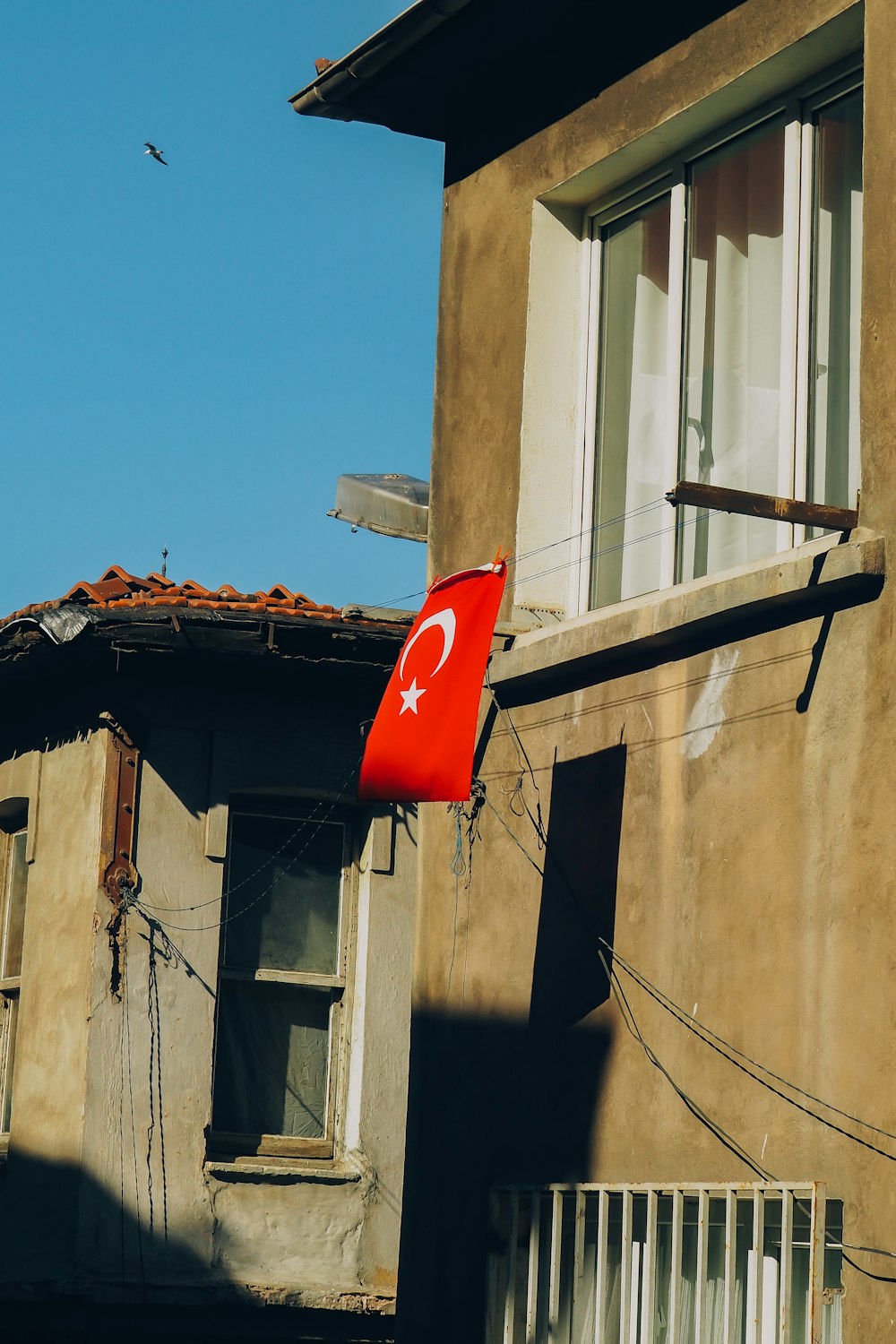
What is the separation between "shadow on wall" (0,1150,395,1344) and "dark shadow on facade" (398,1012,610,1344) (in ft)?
13.9

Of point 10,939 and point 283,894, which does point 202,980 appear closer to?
point 283,894

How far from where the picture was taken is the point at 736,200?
A: 793 centimetres

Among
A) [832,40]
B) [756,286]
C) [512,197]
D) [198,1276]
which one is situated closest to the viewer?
[832,40]

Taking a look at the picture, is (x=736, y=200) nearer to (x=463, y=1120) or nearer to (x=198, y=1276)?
(x=463, y=1120)

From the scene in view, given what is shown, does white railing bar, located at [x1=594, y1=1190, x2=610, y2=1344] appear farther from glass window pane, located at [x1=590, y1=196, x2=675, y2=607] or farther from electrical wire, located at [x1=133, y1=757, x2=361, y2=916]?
electrical wire, located at [x1=133, y1=757, x2=361, y2=916]

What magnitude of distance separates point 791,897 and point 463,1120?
224 cm

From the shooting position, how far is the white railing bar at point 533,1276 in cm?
761

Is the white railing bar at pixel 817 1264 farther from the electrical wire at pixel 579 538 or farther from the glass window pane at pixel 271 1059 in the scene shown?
the glass window pane at pixel 271 1059

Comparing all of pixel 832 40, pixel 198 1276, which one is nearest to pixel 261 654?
pixel 198 1276

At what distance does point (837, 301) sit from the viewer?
7.34 m

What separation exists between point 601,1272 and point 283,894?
21.1 ft

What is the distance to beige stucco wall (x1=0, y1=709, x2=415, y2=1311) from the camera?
12453 millimetres

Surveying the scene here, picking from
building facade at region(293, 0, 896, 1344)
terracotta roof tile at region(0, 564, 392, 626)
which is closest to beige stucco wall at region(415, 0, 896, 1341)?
building facade at region(293, 0, 896, 1344)

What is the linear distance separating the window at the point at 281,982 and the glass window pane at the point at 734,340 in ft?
19.9
